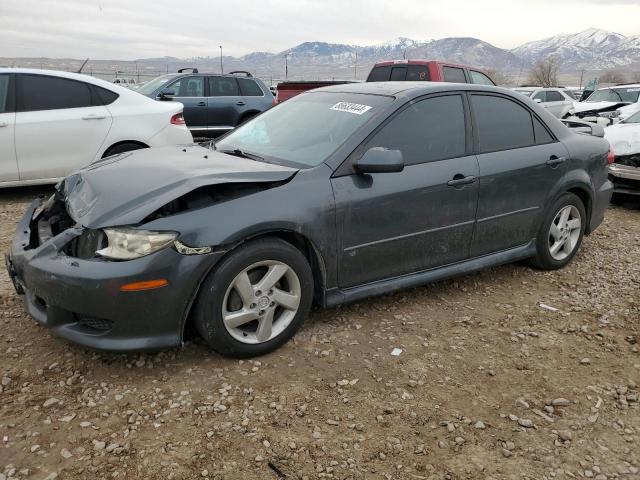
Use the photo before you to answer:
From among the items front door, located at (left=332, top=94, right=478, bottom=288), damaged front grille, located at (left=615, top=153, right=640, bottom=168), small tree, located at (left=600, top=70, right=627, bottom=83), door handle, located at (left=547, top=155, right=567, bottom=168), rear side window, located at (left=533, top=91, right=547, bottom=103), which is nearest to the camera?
front door, located at (left=332, top=94, right=478, bottom=288)

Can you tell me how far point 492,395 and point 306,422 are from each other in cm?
102

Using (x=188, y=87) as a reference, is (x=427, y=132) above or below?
below

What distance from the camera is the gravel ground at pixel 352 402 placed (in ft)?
7.76

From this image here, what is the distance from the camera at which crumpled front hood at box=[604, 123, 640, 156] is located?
703 centimetres

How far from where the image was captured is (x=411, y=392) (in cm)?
289

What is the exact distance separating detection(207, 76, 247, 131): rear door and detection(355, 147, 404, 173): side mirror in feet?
26.9

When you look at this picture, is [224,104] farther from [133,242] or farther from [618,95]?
[618,95]

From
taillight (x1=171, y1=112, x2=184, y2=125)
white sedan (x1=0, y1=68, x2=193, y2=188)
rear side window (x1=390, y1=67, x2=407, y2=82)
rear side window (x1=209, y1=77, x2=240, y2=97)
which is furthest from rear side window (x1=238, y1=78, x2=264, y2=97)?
white sedan (x1=0, y1=68, x2=193, y2=188)

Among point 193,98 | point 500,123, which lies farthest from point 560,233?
point 193,98

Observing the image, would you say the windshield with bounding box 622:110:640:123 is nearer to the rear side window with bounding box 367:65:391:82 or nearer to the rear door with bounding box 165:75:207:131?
the rear side window with bounding box 367:65:391:82

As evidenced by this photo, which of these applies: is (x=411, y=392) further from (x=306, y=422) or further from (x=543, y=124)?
(x=543, y=124)

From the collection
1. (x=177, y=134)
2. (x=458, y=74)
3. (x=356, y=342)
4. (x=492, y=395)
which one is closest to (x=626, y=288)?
(x=492, y=395)

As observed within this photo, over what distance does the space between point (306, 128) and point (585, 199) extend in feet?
8.61

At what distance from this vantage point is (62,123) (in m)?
6.16
